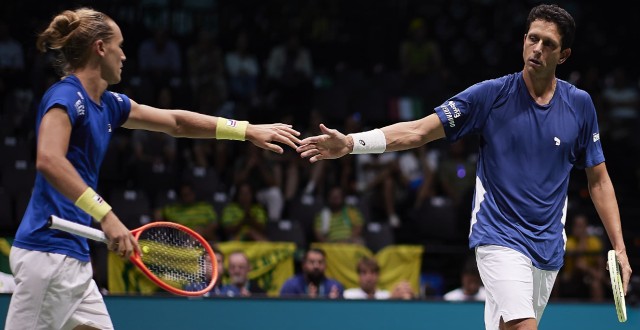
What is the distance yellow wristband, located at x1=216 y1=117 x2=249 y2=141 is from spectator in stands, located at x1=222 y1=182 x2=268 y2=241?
5.94m

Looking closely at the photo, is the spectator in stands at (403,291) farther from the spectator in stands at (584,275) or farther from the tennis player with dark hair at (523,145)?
the tennis player with dark hair at (523,145)

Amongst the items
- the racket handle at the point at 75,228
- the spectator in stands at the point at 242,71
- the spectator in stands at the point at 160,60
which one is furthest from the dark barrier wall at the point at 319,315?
the spectator in stands at the point at 242,71

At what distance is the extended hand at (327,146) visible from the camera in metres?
5.67

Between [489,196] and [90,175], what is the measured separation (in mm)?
2200

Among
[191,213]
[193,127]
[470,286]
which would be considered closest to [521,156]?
[193,127]

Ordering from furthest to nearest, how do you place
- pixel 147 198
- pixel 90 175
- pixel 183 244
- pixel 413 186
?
pixel 413 186, pixel 147 198, pixel 183 244, pixel 90 175

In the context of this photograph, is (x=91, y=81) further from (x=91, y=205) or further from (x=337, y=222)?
(x=337, y=222)

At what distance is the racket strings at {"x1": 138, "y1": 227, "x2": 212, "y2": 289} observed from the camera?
5270 millimetres

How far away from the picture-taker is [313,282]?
392 inches

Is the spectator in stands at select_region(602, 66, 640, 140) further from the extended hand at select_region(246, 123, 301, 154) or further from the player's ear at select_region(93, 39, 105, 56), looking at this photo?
the player's ear at select_region(93, 39, 105, 56)

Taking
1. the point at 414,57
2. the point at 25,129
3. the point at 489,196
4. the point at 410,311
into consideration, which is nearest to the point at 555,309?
the point at 410,311

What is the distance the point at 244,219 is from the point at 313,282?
2.03 m

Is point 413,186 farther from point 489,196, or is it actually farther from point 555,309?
point 489,196

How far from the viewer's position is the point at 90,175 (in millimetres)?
4820
